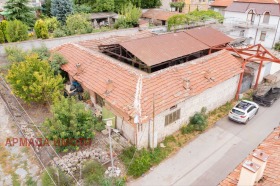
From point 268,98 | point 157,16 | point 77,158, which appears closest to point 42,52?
point 77,158

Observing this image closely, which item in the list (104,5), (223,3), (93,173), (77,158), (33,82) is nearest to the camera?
(93,173)

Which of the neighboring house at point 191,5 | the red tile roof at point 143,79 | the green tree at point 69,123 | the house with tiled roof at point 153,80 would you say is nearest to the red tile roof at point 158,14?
the neighboring house at point 191,5

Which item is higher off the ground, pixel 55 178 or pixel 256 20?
pixel 256 20

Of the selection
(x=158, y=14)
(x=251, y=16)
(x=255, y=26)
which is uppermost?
(x=251, y=16)

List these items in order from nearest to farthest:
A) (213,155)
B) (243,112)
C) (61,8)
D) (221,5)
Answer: (213,155) → (243,112) → (61,8) → (221,5)

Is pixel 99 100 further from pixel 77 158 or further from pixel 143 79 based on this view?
pixel 77 158

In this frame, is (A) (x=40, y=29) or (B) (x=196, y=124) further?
(A) (x=40, y=29)

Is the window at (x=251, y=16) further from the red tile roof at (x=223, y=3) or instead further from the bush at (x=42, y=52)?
the bush at (x=42, y=52)
